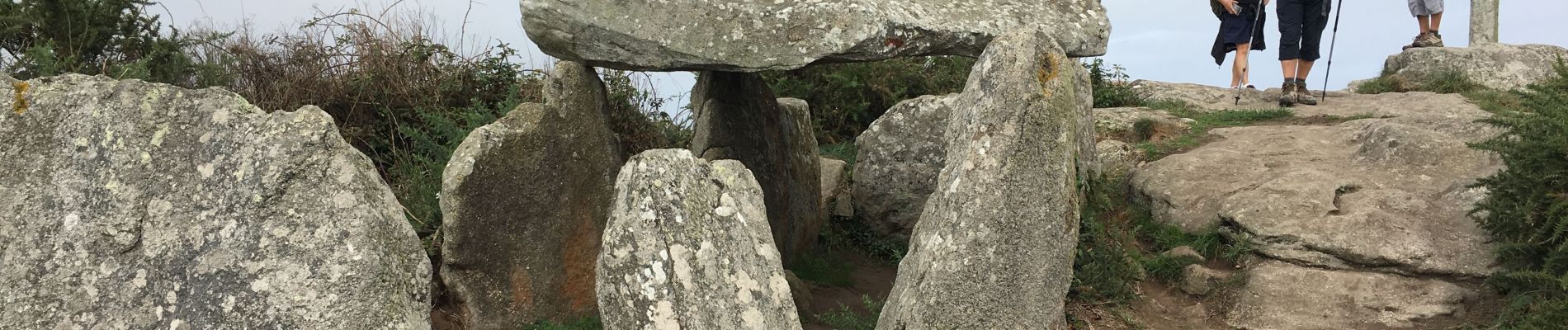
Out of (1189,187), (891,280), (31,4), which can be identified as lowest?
(891,280)

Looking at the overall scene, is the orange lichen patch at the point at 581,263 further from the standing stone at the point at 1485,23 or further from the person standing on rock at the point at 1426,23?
the standing stone at the point at 1485,23

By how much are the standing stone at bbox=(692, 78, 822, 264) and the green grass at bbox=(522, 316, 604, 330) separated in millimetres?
1955

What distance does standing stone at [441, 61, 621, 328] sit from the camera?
7.74m

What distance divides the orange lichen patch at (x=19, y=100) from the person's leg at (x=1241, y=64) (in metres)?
10.5

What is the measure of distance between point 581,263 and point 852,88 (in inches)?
231

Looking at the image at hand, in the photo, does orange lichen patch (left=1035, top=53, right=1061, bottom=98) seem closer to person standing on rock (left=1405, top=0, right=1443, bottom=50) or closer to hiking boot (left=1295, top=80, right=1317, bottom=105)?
hiking boot (left=1295, top=80, right=1317, bottom=105)

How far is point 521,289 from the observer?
809 centimetres

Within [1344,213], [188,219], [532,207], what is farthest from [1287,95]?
[188,219]

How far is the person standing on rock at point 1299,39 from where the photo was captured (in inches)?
507

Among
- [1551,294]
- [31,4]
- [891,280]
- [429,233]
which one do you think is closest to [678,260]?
[429,233]

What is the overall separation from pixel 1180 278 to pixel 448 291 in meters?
4.73

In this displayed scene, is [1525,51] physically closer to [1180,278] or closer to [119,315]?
[1180,278]

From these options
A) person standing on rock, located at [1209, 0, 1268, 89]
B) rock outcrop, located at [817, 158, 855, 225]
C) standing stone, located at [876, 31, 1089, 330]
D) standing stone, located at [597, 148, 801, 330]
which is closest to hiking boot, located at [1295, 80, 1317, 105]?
person standing on rock, located at [1209, 0, 1268, 89]

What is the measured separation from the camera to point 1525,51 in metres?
15.8
